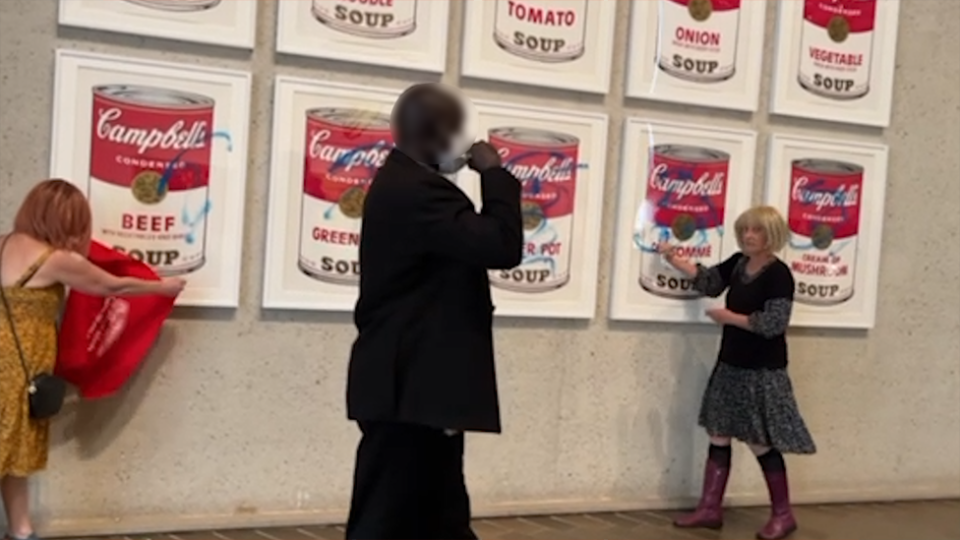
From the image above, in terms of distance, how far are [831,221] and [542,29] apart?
5.15 ft

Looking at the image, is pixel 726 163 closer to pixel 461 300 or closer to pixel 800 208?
pixel 800 208

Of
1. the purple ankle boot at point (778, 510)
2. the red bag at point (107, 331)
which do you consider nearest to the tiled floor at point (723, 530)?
the purple ankle boot at point (778, 510)

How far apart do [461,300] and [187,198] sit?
152cm

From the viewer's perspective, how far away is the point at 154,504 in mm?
4137

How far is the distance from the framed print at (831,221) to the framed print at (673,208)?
19cm

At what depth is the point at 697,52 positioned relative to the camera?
487cm

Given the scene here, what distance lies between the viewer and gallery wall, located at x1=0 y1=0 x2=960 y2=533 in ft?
13.3

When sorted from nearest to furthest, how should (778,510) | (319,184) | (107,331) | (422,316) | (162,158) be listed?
(422,316) < (107,331) < (162,158) < (319,184) < (778,510)

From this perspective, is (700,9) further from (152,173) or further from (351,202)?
(152,173)

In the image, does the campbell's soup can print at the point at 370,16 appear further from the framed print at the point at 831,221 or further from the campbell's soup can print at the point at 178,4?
the framed print at the point at 831,221

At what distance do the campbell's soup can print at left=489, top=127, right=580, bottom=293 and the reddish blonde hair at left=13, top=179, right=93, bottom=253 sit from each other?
1.55 m

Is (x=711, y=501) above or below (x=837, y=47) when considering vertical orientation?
below

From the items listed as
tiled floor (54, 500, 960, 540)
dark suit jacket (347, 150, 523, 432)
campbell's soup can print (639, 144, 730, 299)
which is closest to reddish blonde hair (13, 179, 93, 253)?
tiled floor (54, 500, 960, 540)

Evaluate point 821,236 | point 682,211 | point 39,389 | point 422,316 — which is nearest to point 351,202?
point 39,389
